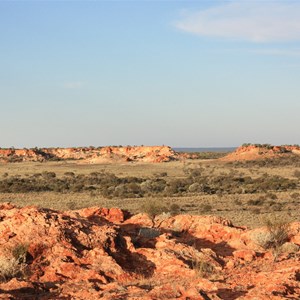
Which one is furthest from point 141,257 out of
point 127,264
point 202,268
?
point 202,268

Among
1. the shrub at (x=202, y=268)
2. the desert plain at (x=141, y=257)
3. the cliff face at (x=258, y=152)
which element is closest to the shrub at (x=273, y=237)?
the desert plain at (x=141, y=257)

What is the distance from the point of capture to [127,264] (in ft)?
41.0

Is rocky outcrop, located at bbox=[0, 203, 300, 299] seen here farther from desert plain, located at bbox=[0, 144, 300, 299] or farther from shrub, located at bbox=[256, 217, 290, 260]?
shrub, located at bbox=[256, 217, 290, 260]

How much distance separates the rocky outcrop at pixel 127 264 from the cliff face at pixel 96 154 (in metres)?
92.8

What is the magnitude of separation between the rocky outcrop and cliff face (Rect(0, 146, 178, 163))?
92.8 metres

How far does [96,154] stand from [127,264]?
108m

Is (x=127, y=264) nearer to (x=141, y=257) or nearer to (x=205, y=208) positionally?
(x=141, y=257)

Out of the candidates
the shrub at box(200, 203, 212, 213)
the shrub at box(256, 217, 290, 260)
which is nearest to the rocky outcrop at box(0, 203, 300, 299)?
the shrub at box(256, 217, 290, 260)

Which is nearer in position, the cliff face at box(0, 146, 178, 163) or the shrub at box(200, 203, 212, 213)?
the shrub at box(200, 203, 212, 213)

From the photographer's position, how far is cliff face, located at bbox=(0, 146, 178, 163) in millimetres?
111000

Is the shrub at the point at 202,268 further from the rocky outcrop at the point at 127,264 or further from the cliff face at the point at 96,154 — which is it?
the cliff face at the point at 96,154

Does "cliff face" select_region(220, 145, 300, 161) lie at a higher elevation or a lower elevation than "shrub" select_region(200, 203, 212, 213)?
higher

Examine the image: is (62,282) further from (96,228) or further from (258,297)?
(258,297)

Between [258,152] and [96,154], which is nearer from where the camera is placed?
[258,152]
